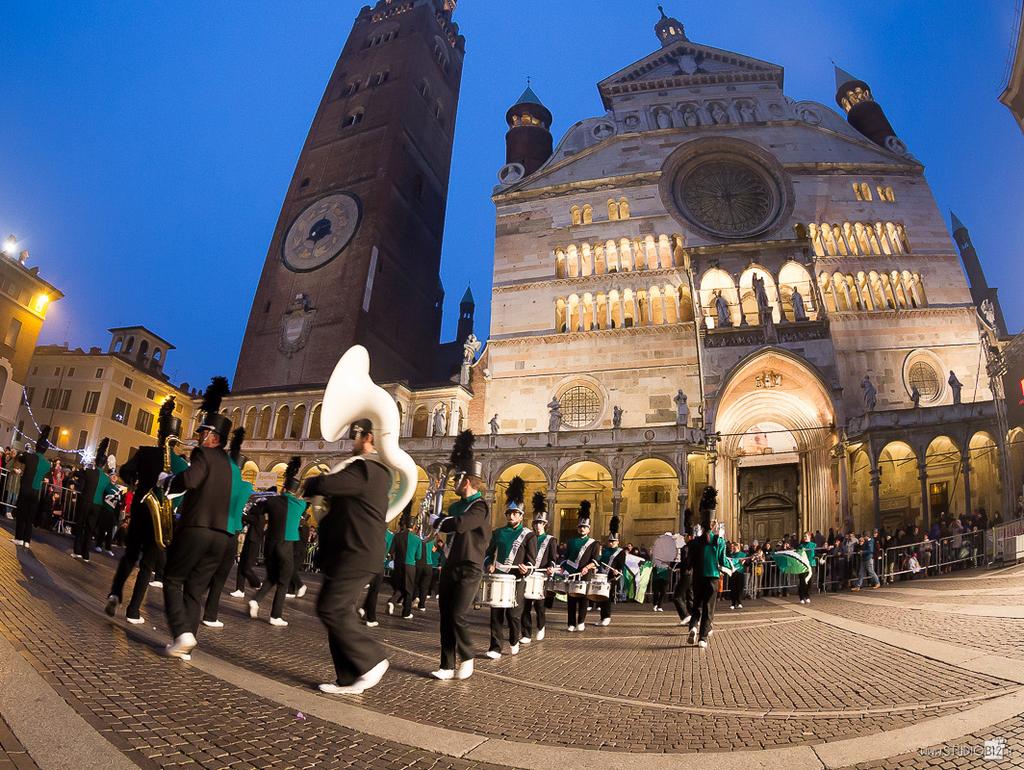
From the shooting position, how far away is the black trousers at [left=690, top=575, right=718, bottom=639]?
8.14 metres

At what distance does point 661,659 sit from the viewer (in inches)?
282

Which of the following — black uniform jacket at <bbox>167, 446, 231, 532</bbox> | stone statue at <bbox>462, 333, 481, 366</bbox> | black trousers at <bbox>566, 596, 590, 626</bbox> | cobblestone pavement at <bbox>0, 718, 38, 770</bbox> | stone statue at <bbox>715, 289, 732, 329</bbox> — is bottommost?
black trousers at <bbox>566, 596, 590, 626</bbox>

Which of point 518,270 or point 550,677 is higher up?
point 518,270

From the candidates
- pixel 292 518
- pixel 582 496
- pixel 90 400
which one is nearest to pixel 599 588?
pixel 292 518

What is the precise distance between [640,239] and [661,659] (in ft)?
92.8

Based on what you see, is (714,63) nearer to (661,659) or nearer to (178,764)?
(661,659)

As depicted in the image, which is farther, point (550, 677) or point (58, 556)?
point (58, 556)

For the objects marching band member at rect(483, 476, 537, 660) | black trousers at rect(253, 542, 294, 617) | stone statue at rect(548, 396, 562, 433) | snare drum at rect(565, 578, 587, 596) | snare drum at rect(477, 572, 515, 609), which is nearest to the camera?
snare drum at rect(477, 572, 515, 609)

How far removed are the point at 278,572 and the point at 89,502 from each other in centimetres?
533

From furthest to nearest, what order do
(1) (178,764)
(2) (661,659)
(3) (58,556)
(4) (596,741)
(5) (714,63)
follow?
1. (5) (714,63)
2. (3) (58,556)
3. (2) (661,659)
4. (4) (596,741)
5. (1) (178,764)

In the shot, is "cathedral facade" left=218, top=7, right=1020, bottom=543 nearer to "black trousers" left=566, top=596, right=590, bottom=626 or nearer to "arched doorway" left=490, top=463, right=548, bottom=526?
"arched doorway" left=490, top=463, right=548, bottom=526

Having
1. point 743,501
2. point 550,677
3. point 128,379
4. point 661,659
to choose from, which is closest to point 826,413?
point 743,501

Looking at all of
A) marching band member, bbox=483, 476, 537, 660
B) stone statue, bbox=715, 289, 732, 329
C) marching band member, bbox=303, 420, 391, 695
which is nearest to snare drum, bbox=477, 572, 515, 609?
marching band member, bbox=483, 476, 537, 660

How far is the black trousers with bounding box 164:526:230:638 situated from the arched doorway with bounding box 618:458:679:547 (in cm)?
2316
